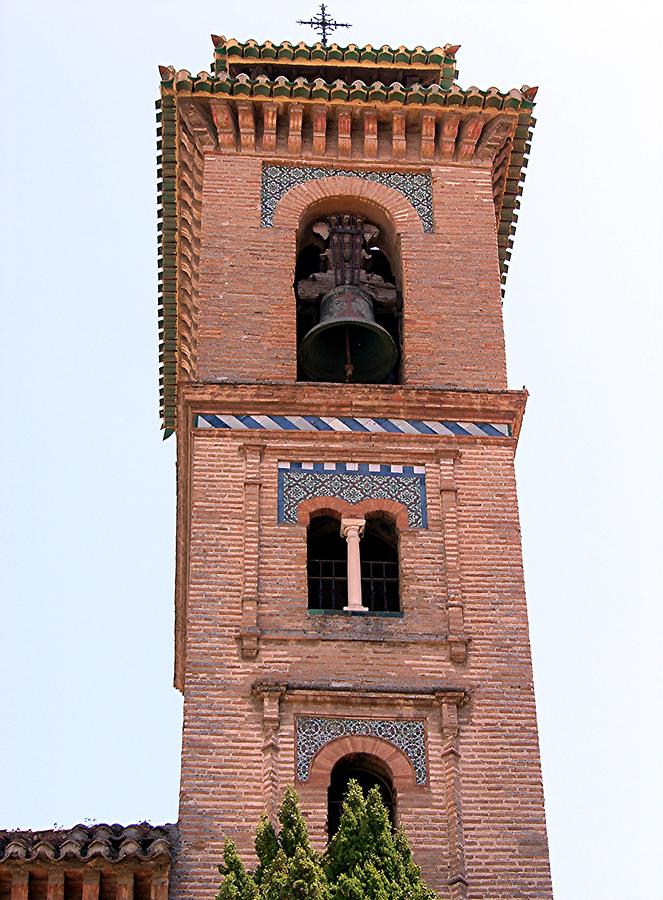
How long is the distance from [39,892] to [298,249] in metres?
8.20

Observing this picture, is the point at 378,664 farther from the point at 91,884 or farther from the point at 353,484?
the point at 91,884

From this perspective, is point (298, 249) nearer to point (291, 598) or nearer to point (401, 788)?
point (291, 598)

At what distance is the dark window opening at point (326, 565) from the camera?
19016 mm

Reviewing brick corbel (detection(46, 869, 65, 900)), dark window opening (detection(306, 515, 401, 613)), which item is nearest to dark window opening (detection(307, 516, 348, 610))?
dark window opening (detection(306, 515, 401, 613))

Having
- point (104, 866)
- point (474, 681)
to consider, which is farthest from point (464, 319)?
point (104, 866)

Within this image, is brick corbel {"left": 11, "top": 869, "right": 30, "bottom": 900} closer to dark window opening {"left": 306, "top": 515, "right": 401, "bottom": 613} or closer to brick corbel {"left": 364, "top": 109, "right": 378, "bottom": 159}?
dark window opening {"left": 306, "top": 515, "right": 401, "bottom": 613}

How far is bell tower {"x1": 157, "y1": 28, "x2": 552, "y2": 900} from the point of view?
17203 mm

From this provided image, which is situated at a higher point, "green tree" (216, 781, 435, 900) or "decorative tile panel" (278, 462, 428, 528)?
"decorative tile panel" (278, 462, 428, 528)

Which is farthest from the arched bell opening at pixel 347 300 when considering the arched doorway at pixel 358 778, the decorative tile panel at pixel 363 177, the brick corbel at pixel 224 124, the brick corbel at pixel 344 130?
the arched doorway at pixel 358 778

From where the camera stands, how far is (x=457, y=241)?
2191cm

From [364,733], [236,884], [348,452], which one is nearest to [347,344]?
[348,452]

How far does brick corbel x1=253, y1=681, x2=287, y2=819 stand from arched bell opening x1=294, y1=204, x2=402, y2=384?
4.38 m

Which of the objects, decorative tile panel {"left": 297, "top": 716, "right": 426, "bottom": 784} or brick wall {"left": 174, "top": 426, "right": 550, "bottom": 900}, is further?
decorative tile panel {"left": 297, "top": 716, "right": 426, "bottom": 784}

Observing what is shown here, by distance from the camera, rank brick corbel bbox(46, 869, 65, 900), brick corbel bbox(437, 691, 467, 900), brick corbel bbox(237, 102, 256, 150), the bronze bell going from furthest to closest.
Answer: brick corbel bbox(237, 102, 256, 150), the bronze bell, brick corbel bbox(437, 691, 467, 900), brick corbel bbox(46, 869, 65, 900)
